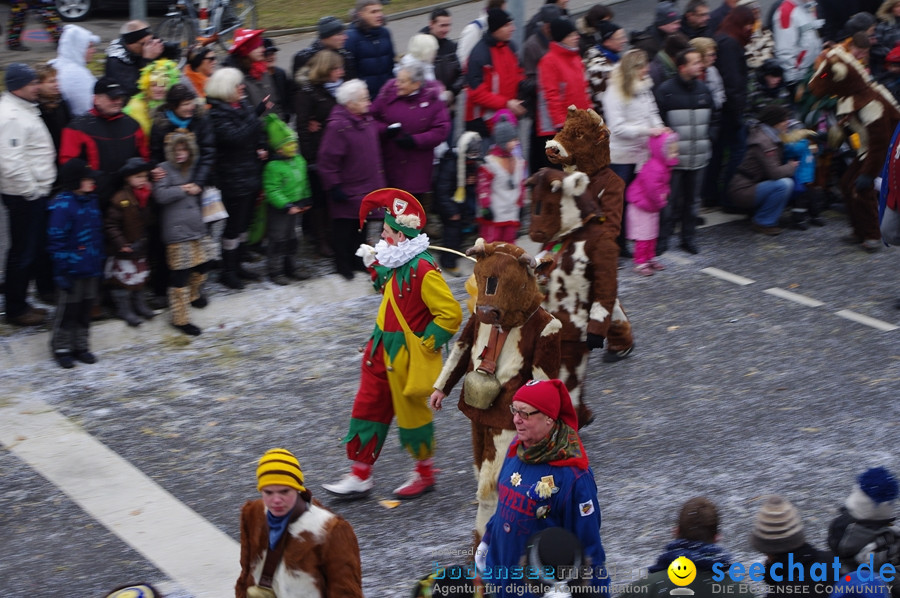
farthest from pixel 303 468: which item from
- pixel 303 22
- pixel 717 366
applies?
pixel 303 22

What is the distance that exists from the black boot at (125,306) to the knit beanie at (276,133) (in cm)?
172

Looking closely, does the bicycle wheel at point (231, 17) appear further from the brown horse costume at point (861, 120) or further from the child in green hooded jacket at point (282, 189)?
the brown horse costume at point (861, 120)

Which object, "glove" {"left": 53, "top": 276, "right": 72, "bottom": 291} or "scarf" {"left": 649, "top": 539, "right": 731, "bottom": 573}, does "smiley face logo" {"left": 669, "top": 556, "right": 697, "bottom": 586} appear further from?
"glove" {"left": 53, "top": 276, "right": 72, "bottom": 291}

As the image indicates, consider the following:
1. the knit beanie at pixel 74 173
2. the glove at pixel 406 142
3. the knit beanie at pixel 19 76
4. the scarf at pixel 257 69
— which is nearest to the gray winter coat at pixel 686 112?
the glove at pixel 406 142

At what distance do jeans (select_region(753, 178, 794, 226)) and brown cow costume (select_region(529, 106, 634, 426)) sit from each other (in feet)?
13.3

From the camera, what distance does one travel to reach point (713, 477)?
7.34 m

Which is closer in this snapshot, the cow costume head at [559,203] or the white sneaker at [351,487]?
the white sneaker at [351,487]

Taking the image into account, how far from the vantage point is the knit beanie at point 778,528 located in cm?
481

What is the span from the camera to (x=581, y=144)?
7777mm

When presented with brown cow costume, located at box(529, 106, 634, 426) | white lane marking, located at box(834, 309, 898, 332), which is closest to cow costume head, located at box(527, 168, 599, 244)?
brown cow costume, located at box(529, 106, 634, 426)

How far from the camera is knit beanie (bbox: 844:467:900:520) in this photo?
4969 millimetres

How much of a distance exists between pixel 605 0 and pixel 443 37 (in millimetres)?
8624

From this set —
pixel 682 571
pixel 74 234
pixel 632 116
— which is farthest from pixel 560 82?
pixel 682 571

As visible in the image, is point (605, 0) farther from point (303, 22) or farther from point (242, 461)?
point (242, 461)
